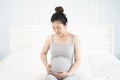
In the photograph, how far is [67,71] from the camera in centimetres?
202

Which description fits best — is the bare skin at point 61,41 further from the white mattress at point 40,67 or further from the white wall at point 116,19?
the white wall at point 116,19

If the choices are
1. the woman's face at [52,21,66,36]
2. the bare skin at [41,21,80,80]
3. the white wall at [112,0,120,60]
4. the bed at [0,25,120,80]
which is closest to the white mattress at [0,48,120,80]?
the bed at [0,25,120,80]

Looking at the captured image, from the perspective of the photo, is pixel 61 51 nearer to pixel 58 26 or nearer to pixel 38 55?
pixel 58 26

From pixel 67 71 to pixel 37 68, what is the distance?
66cm

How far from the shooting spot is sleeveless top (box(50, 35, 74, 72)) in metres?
2.00

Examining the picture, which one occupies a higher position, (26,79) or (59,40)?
(59,40)

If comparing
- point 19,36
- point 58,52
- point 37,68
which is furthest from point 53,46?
point 19,36

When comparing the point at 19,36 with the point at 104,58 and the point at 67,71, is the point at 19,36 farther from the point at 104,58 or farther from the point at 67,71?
the point at 67,71

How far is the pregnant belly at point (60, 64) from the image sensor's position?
1.99m

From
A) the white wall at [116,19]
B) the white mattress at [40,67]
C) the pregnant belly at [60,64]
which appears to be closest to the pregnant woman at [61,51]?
the pregnant belly at [60,64]

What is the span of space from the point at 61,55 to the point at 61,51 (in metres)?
0.04

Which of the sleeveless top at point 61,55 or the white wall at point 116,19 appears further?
the white wall at point 116,19

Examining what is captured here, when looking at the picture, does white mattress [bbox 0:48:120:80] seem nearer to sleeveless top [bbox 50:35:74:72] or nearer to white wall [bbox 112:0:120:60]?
sleeveless top [bbox 50:35:74:72]

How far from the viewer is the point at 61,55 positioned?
2.07 m
